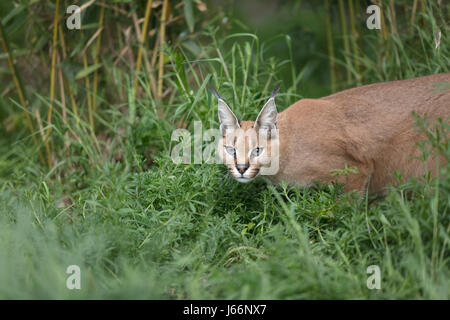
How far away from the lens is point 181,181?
4.14 metres

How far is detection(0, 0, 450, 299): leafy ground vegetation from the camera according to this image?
2.98 metres

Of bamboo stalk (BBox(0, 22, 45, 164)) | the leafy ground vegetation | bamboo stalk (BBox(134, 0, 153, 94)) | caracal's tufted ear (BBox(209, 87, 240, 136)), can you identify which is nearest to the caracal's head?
caracal's tufted ear (BBox(209, 87, 240, 136))

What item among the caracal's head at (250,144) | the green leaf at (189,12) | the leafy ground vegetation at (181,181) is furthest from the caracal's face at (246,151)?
the green leaf at (189,12)

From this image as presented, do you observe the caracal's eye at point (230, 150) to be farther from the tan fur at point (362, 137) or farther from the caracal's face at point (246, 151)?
the tan fur at point (362, 137)

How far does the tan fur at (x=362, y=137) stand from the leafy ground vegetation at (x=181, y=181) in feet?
0.60

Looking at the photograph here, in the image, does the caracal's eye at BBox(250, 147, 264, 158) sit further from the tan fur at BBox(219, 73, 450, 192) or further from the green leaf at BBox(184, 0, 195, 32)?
the green leaf at BBox(184, 0, 195, 32)

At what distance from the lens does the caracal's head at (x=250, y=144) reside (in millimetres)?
3814

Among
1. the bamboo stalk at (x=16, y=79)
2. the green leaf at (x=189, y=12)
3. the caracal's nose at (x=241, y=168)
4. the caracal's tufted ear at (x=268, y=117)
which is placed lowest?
the caracal's nose at (x=241, y=168)

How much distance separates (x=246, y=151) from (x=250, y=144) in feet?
0.19

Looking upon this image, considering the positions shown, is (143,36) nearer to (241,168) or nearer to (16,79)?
(16,79)

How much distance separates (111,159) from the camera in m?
5.22

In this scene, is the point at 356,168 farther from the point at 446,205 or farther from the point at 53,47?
the point at 53,47

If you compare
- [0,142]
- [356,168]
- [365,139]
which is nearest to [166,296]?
[356,168]

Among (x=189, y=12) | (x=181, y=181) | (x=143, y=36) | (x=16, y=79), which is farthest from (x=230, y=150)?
(x=16, y=79)
